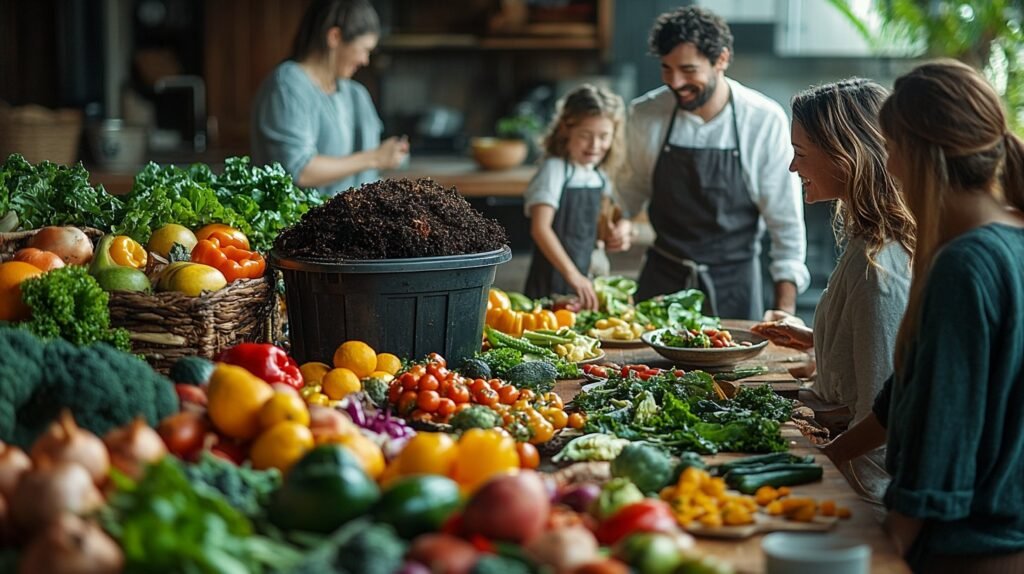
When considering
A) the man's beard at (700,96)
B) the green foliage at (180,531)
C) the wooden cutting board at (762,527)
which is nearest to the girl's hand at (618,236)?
the man's beard at (700,96)

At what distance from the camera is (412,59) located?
29.2ft

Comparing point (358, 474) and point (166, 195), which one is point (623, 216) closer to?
point (166, 195)

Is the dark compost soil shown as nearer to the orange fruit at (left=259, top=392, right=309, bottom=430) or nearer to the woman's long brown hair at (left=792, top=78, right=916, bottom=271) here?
the orange fruit at (left=259, top=392, right=309, bottom=430)

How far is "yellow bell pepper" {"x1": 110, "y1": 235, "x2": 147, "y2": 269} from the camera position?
114 inches

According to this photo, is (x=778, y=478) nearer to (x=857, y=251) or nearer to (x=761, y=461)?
(x=761, y=461)

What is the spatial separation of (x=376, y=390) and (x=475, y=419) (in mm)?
304

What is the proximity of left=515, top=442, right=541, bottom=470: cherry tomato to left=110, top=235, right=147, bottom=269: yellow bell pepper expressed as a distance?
123 cm

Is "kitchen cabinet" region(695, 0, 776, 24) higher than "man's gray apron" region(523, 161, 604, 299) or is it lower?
higher

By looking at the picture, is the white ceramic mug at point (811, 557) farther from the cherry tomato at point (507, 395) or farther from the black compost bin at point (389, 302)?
the black compost bin at point (389, 302)

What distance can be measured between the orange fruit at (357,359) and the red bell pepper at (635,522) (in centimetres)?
102

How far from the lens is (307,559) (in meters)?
1.42

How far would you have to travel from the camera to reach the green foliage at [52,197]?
319cm

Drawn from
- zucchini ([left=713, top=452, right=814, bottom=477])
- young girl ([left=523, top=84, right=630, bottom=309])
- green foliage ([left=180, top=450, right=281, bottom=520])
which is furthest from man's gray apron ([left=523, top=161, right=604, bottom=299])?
green foliage ([left=180, top=450, right=281, bottom=520])

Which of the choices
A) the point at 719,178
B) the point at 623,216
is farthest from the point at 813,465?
the point at 623,216
